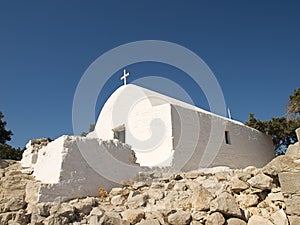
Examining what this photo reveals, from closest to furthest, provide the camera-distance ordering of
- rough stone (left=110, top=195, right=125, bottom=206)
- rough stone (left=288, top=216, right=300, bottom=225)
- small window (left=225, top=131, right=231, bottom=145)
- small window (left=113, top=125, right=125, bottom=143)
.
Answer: rough stone (left=288, top=216, right=300, bottom=225) → rough stone (left=110, top=195, right=125, bottom=206) → small window (left=113, top=125, right=125, bottom=143) → small window (left=225, top=131, right=231, bottom=145)

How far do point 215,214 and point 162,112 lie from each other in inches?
249

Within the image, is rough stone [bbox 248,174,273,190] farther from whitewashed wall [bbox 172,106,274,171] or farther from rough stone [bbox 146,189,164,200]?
whitewashed wall [bbox 172,106,274,171]

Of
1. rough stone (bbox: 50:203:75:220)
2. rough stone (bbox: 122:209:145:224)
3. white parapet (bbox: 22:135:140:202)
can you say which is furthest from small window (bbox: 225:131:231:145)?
rough stone (bbox: 50:203:75:220)

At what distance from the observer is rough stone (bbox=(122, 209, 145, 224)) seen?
4.54 meters

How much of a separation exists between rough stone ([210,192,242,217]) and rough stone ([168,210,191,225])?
1.53ft

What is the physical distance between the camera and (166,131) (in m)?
10.2

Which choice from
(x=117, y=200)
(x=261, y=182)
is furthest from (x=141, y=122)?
(x=261, y=182)

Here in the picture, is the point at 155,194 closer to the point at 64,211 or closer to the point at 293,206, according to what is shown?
the point at 64,211

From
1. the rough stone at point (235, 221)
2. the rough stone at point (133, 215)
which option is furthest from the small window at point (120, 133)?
the rough stone at point (235, 221)

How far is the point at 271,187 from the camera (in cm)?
495

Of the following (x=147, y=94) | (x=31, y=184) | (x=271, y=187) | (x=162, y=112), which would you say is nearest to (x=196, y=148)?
(x=162, y=112)

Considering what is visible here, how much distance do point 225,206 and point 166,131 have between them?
5770 mm

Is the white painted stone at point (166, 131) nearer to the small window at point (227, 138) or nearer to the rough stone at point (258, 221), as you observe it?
the small window at point (227, 138)

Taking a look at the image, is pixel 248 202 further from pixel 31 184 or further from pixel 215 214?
pixel 31 184
